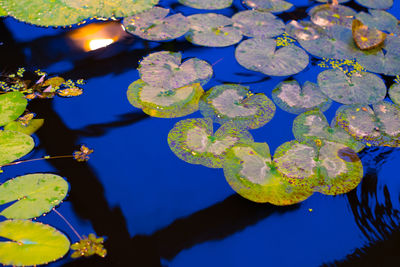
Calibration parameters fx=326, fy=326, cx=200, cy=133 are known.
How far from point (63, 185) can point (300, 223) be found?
1036mm

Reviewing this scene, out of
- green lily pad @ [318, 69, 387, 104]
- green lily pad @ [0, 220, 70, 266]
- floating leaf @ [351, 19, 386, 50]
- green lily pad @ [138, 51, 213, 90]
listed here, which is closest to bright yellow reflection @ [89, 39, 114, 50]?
green lily pad @ [138, 51, 213, 90]

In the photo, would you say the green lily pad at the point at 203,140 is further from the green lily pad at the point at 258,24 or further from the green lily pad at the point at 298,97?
the green lily pad at the point at 258,24

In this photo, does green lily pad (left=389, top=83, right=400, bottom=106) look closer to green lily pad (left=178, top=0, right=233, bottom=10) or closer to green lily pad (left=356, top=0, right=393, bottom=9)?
green lily pad (left=356, top=0, right=393, bottom=9)

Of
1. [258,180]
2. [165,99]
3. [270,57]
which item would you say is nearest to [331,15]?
[270,57]

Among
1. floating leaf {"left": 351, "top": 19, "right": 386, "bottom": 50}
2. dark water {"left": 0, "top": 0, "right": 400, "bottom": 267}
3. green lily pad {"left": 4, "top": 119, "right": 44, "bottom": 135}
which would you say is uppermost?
floating leaf {"left": 351, "top": 19, "right": 386, "bottom": 50}

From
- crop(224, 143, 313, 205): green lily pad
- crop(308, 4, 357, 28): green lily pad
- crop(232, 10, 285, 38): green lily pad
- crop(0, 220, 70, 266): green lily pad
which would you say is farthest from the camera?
crop(308, 4, 357, 28): green lily pad

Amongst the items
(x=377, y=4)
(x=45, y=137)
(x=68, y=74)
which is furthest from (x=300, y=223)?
(x=377, y=4)

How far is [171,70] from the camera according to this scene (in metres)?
1.92

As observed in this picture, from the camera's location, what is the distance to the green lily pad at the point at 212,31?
7.16 feet

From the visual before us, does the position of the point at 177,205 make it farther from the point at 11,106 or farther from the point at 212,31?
the point at 212,31

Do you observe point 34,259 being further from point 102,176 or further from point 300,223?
point 300,223

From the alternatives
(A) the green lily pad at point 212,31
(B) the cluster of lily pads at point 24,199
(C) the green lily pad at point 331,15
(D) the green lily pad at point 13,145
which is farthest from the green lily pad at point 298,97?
(D) the green lily pad at point 13,145

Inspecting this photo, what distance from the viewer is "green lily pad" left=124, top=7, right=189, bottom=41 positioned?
220 centimetres

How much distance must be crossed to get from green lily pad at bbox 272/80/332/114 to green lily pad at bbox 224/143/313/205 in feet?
1.28
